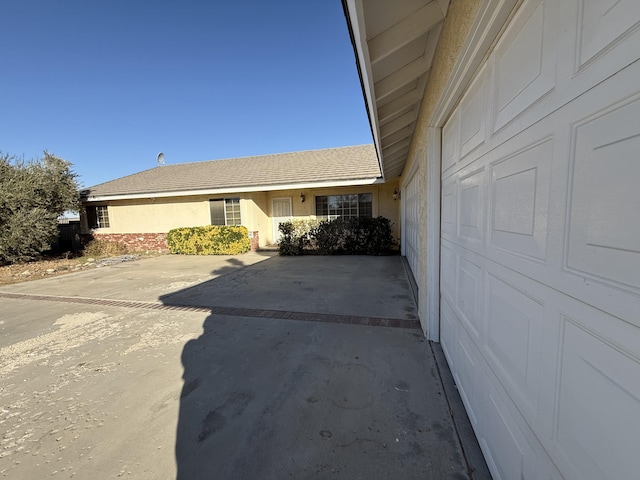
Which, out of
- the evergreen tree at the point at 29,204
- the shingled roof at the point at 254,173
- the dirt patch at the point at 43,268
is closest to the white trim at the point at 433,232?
the shingled roof at the point at 254,173

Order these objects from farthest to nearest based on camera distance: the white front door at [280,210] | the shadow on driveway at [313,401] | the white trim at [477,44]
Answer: the white front door at [280,210] < the shadow on driveway at [313,401] < the white trim at [477,44]

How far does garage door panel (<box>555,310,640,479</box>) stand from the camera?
728 mm

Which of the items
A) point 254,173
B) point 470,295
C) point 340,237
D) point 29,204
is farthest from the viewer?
point 254,173

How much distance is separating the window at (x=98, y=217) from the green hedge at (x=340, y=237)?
1104 centimetres

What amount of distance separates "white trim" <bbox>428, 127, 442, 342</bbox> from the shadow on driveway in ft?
1.13

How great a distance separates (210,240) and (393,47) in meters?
11.6

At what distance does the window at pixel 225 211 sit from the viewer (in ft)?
43.3

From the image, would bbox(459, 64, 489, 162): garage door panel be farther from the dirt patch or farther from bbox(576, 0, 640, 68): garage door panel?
the dirt patch

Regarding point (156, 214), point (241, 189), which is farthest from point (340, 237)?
point (156, 214)

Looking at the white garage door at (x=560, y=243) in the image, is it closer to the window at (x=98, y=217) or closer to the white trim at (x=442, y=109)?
the white trim at (x=442, y=109)

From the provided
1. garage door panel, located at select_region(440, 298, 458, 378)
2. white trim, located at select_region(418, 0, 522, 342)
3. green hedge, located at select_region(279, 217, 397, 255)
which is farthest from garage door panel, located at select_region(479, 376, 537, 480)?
green hedge, located at select_region(279, 217, 397, 255)

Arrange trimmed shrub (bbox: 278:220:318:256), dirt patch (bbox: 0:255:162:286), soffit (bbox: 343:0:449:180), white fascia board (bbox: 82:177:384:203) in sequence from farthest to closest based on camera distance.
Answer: trimmed shrub (bbox: 278:220:318:256) → white fascia board (bbox: 82:177:384:203) → dirt patch (bbox: 0:255:162:286) → soffit (bbox: 343:0:449:180)

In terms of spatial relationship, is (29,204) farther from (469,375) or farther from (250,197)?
(469,375)

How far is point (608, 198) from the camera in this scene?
0.79 metres
